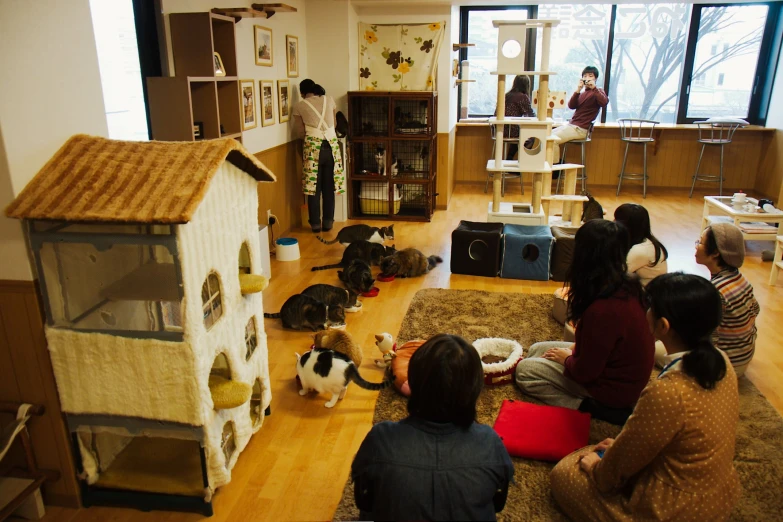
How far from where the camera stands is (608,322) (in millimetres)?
2293

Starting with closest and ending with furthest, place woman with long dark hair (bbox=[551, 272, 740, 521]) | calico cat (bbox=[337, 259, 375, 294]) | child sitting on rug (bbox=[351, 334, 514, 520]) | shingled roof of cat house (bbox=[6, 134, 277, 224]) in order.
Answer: child sitting on rug (bbox=[351, 334, 514, 520]) < woman with long dark hair (bbox=[551, 272, 740, 521]) < shingled roof of cat house (bbox=[6, 134, 277, 224]) < calico cat (bbox=[337, 259, 375, 294])

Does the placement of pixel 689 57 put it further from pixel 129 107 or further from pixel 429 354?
pixel 429 354

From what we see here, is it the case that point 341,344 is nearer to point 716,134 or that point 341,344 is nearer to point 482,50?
point 482,50

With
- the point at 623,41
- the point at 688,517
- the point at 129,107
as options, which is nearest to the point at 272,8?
the point at 129,107

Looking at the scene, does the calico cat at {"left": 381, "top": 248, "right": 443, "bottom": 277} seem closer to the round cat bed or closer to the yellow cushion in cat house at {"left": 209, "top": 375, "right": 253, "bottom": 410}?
the round cat bed

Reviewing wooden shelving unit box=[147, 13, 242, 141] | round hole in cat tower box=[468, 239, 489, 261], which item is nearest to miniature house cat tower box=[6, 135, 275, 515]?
wooden shelving unit box=[147, 13, 242, 141]

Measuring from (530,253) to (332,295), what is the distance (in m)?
1.68

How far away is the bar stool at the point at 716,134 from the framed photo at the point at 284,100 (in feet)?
16.8

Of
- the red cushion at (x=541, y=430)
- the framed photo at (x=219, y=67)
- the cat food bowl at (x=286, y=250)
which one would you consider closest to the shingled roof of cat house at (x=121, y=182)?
the red cushion at (x=541, y=430)

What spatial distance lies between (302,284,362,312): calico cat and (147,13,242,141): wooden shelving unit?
3.87 feet

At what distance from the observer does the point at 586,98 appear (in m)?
7.07

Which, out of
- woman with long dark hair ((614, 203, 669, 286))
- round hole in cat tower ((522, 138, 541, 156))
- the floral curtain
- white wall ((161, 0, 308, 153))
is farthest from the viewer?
the floral curtain

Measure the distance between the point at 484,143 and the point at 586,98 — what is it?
167 cm

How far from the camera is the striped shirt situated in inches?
111
